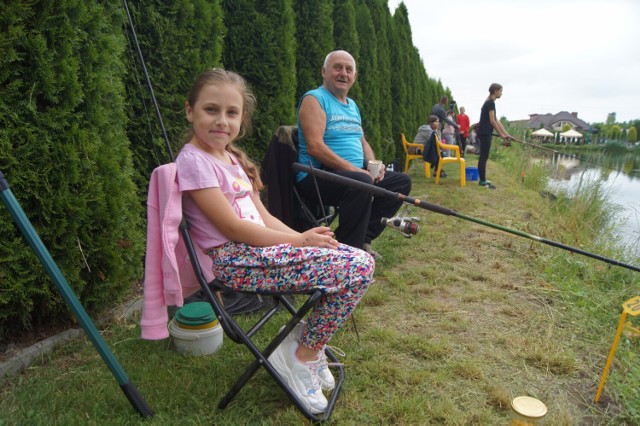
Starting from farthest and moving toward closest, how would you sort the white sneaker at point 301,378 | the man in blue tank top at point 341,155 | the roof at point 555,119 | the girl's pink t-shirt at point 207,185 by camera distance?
1. the roof at point 555,119
2. the man in blue tank top at point 341,155
3. the white sneaker at point 301,378
4. the girl's pink t-shirt at point 207,185

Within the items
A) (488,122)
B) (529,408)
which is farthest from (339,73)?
(488,122)

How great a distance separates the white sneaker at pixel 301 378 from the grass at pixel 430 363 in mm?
74

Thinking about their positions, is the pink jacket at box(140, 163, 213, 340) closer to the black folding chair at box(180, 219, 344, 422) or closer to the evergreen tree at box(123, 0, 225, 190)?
the black folding chair at box(180, 219, 344, 422)

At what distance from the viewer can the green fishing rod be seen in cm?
135

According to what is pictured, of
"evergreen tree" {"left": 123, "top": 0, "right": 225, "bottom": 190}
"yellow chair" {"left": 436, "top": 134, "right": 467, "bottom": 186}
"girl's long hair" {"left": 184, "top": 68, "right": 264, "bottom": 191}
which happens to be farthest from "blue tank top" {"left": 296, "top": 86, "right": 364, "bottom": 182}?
"yellow chair" {"left": 436, "top": 134, "right": 467, "bottom": 186}

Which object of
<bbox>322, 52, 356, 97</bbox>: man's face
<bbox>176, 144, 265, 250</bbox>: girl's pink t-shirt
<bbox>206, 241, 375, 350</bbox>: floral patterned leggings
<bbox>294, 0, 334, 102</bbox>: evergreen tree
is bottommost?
<bbox>206, 241, 375, 350</bbox>: floral patterned leggings

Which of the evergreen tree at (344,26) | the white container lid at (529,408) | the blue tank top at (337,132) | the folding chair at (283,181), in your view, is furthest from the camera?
the evergreen tree at (344,26)

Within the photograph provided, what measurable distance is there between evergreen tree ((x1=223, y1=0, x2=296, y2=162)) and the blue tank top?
95 cm

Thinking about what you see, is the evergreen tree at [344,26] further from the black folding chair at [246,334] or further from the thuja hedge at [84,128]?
the black folding chair at [246,334]

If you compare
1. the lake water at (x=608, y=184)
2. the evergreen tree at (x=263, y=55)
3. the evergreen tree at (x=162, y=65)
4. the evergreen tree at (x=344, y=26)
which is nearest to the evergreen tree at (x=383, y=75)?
the evergreen tree at (x=344, y=26)

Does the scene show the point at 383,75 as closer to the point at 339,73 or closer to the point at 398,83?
the point at 398,83

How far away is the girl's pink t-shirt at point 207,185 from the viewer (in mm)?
1591

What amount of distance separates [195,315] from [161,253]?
2.28 feet

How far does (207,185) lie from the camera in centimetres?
159
